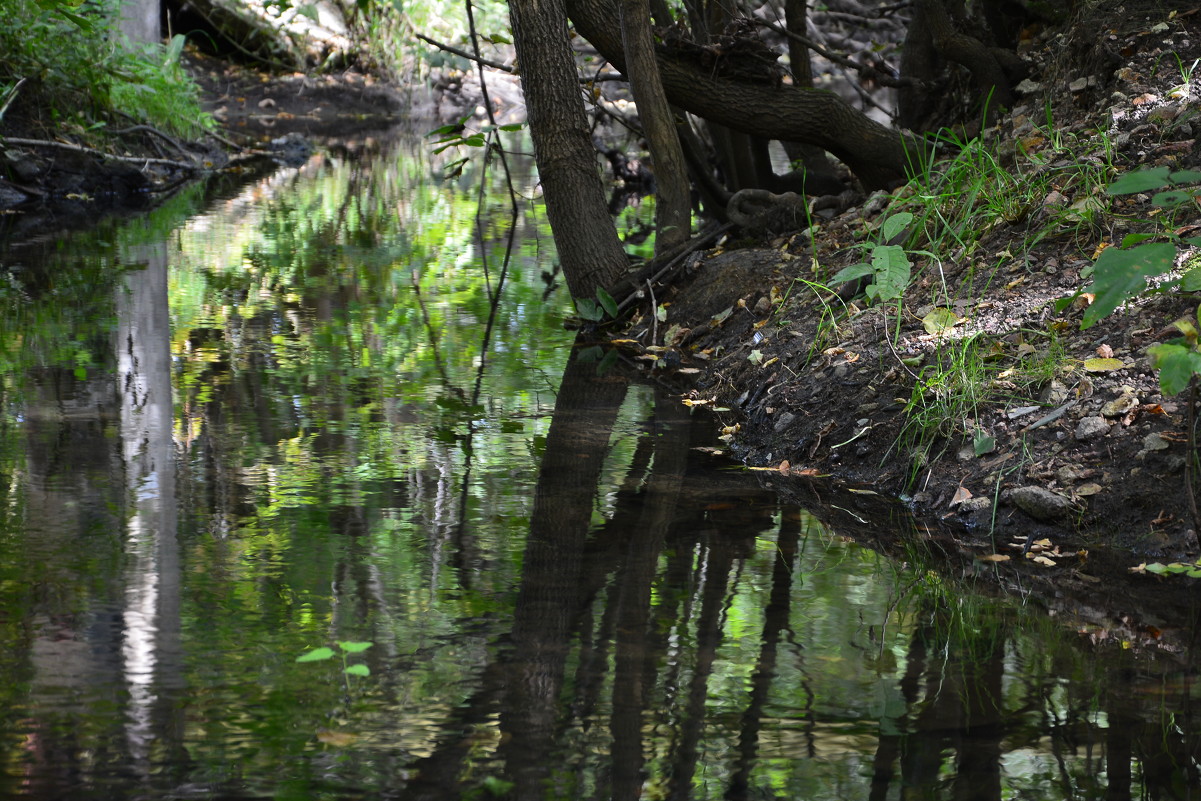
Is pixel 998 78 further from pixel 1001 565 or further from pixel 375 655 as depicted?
pixel 375 655

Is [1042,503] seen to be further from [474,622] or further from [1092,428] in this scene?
[474,622]

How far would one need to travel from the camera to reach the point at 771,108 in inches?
248

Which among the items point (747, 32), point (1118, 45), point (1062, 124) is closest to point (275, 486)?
point (747, 32)

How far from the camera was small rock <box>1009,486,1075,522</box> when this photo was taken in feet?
11.1

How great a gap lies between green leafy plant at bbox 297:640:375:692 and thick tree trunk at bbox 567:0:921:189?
14.3 ft

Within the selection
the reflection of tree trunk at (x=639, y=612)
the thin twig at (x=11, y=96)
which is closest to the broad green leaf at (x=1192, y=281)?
the reflection of tree trunk at (x=639, y=612)

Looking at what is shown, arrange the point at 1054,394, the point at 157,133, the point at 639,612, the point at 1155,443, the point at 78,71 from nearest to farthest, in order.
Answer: the point at 639,612, the point at 1155,443, the point at 1054,394, the point at 78,71, the point at 157,133

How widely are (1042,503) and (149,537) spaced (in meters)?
2.64

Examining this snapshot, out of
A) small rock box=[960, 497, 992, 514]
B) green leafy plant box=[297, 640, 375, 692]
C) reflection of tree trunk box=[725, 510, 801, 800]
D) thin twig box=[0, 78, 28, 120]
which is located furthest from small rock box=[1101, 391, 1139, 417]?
thin twig box=[0, 78, 28, 120]

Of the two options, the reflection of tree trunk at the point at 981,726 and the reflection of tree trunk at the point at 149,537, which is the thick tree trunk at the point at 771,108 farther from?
the reflection of tree trunk at the point at 981,726

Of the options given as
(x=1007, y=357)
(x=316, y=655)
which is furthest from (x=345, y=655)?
(x=1007, y=357)

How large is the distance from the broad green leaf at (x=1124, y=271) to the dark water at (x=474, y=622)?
2.69 ft

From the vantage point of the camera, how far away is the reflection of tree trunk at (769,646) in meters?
2.21

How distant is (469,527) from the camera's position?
135 inches
